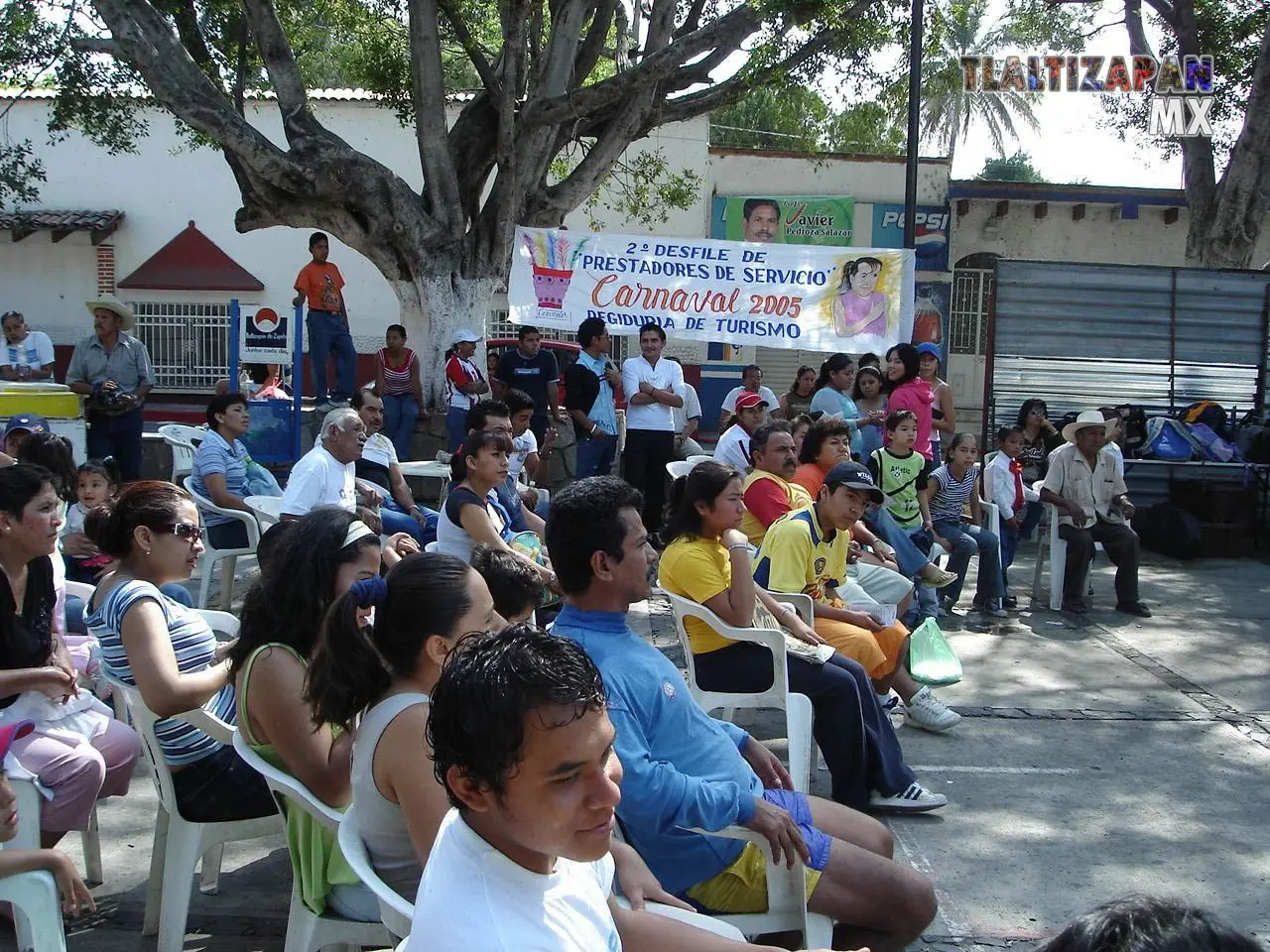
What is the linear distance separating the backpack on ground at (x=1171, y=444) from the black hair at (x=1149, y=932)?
37.3 ft

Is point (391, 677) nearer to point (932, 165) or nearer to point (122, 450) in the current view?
point (122, 450)

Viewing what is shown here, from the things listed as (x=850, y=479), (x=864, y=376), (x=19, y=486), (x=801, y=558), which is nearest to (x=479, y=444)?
(x=801, y=558)

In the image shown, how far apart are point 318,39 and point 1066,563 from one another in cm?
1485

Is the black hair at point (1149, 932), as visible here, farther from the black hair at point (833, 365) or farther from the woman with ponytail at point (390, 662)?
the black hair at point (833, 365)

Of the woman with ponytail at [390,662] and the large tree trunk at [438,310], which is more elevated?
the large tree trunk at [438,310]

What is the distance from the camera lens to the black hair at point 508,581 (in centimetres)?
397

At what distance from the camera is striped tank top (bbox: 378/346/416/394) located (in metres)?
11.4

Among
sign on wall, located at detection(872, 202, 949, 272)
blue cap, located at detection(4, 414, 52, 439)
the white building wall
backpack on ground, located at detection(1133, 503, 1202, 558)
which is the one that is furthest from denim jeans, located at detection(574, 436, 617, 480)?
sign on wall, located at detection(872, 202, 949, 272)

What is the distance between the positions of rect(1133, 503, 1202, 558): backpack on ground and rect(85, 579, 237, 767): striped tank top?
9.33m

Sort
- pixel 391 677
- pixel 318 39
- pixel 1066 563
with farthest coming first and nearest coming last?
pixel 318 39, pixel 1066 563, pixel 391 677

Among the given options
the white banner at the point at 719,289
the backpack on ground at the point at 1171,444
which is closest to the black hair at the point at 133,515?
the white banner at the point at 719,289

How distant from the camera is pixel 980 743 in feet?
18.1

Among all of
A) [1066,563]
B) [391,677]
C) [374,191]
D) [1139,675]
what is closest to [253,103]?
[374,191]

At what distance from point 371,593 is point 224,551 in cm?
487
